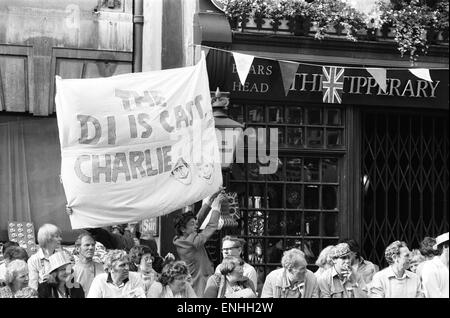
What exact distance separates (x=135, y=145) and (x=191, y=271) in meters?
1.53

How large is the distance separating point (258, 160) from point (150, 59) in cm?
208

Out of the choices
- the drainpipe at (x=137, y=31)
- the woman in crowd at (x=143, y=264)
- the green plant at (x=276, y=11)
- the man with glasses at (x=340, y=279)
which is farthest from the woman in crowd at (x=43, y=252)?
the green plant at (x=276, y=11)

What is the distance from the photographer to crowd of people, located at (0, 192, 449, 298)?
36.6 ft

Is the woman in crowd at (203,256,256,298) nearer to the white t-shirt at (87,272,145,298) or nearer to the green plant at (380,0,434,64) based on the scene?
the white t-shirt at (87,272,145,298)

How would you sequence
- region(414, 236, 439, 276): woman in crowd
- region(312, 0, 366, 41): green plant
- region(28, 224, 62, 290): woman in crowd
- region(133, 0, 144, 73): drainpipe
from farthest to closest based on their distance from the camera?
region(312, 0, 366, 41): green plant < region(133, 0, 144, 73): drainpipe < region(414, 236, 439, 276): woman in crowd < region(28, 224, 62, 290): woman in crowd

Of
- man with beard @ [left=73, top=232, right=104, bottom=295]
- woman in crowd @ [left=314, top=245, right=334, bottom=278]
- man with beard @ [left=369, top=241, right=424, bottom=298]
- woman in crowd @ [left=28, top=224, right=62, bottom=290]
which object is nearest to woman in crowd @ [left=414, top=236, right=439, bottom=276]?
man with beard @ [left=369, top=241, right=424, bottom=298]

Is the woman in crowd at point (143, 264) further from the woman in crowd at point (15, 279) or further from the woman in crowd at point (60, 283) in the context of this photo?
the woman in crowd at point (15, 279)

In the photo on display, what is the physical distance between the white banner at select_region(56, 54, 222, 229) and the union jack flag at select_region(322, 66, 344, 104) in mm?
3272

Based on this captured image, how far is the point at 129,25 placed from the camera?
16.3 m

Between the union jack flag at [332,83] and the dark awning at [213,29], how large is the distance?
1.56m

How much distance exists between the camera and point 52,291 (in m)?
11.0
